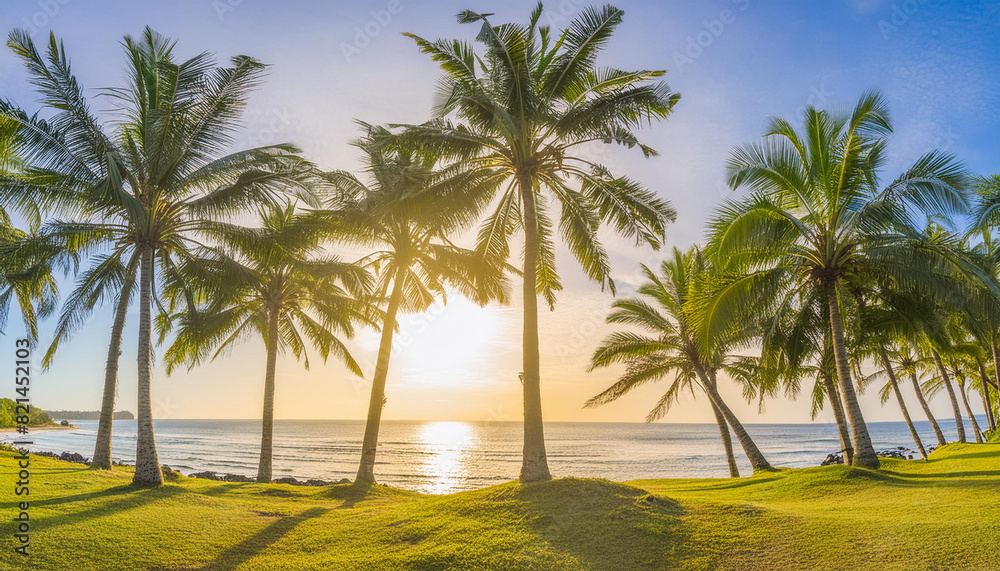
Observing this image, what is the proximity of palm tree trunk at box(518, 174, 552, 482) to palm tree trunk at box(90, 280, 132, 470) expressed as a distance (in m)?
11.5

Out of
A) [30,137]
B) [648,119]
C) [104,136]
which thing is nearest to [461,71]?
[648,119]

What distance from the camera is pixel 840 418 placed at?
17156 millimetres

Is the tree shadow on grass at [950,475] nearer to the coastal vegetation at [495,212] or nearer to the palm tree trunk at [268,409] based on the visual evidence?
the coastal vegetation at [495,212]

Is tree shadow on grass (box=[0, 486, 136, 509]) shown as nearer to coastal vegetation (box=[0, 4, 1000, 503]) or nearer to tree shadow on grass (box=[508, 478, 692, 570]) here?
coastal vegetation (box=[0, 4, 1000, 503])

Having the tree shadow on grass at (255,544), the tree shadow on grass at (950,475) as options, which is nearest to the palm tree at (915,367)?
the tree shadow on grass at (950,475)

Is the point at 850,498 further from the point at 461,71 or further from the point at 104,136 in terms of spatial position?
the point at 104,136

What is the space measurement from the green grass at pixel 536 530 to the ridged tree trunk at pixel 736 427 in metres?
6.40

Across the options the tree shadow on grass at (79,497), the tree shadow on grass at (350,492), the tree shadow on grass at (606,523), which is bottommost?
the tree shadow on grass at (350,492)

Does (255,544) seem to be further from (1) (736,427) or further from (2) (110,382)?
(1) (736,427)

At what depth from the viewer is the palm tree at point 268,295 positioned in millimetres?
13906

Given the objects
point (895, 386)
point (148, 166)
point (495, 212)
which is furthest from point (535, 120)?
point (895, 386)

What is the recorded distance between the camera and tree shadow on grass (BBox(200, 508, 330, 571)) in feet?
23.7

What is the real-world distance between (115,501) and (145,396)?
9.41 feet

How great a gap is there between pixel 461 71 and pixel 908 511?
1150 cm
